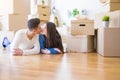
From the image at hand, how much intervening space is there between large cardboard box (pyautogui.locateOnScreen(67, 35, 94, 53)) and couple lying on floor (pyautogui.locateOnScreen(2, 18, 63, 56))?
1.16 ft

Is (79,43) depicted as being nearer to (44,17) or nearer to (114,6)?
(114,6)

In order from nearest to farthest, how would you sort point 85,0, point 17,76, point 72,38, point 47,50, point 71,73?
point 17,76
point 71,73
point 47,50
point 72,38
point 85,0

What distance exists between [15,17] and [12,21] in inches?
4.5

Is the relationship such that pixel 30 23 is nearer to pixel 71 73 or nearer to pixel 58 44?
pixel 58 44

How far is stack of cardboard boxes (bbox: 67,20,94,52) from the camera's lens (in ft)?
12.7

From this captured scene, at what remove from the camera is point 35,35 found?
3348mm

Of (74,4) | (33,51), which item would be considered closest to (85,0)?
(74,4)

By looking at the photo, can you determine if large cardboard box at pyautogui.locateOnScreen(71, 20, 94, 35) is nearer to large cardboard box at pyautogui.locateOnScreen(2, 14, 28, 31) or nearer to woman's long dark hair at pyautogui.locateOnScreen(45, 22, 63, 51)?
woman's long dark hair at pyautogui.locateOnScreen(45, 22, 63, 51)

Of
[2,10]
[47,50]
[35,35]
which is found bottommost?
[47,50]

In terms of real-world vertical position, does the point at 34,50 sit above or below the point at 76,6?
below

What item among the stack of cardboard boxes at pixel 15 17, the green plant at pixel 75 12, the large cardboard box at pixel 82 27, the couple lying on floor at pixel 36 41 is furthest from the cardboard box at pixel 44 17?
the couple lying on floor at pixel 36 41

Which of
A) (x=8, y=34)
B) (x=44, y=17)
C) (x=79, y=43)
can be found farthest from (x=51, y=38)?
(x=8, y=34)

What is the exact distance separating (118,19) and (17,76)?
1.96 m

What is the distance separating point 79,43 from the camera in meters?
3.87
